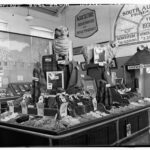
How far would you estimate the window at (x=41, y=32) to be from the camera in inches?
126

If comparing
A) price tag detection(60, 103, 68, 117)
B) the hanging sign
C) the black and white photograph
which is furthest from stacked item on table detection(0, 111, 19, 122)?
the hanging sign

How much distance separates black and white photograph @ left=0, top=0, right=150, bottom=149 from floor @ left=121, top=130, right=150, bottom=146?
0.01 metres

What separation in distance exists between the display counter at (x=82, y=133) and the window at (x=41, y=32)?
4.68 feet

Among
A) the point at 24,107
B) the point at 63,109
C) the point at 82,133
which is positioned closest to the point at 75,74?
the point at 63,109

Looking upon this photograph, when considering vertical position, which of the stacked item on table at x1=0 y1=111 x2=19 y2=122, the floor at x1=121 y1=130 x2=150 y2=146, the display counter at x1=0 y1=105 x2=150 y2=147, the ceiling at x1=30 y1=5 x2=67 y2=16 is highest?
the ceiling at x1=30 y1=5 x2=67 y2=16

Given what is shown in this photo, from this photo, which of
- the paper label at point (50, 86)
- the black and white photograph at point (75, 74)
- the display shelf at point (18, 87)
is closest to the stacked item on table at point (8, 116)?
the black and white photograph at point (75, 74)

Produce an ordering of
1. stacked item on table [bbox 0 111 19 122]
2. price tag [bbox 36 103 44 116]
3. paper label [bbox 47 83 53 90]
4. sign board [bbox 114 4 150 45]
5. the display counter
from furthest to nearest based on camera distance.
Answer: sign board [bbox 114 4 150 45] → paper label [bbox 47 83 53 90] → stacked item on table [bbox 0 111 19 122] → price tag [bbox 36 103 44 116] → the display counter

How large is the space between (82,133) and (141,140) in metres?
0.99

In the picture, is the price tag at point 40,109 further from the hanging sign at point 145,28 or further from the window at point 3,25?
the hanging sign at point 145,28

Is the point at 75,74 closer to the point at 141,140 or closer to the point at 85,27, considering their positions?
the point at 85,27

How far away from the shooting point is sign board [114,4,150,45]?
3161 mm

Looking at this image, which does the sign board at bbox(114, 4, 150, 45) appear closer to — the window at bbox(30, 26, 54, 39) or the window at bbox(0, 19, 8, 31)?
the window at bbox(30, 26, 54, 39)

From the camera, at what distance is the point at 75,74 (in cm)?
269

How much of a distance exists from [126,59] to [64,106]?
1784 mm
